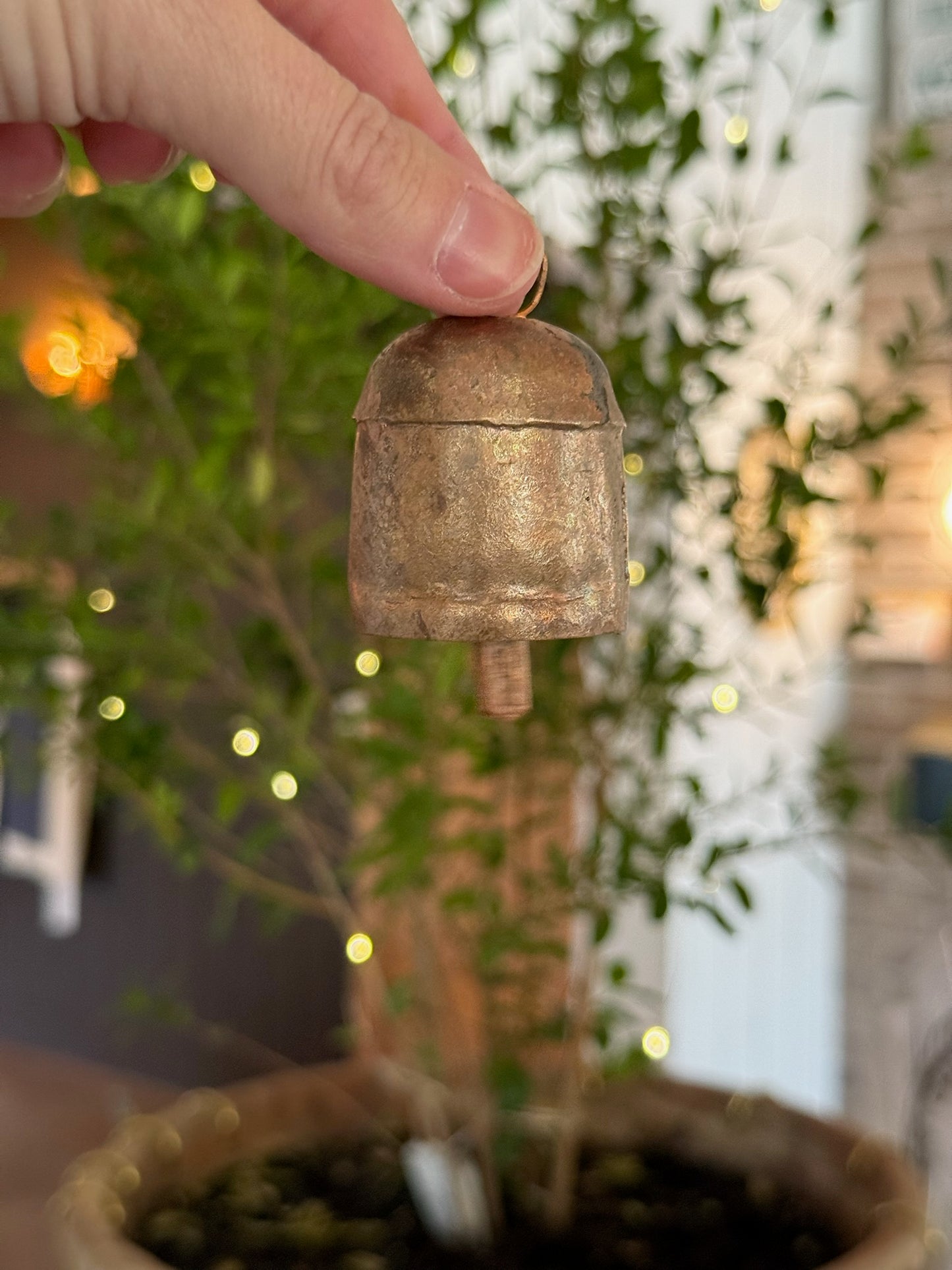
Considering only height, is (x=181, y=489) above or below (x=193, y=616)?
above

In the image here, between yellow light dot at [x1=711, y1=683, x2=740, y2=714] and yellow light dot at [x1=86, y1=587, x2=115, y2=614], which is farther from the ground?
yellow light dot at [x1=86, y1=587, x2=115, y2=614]

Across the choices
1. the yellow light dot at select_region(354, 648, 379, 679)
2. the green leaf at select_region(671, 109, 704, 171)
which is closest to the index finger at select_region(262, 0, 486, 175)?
the green leaf at select_region(671, 109, 704, 171)

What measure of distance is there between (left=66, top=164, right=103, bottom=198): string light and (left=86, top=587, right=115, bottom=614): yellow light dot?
0.50 metres

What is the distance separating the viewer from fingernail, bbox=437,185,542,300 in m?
0.61

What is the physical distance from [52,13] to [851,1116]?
432 cm

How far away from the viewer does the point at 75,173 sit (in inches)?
62.2

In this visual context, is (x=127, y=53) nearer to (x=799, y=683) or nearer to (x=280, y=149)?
(x=280, y=149)

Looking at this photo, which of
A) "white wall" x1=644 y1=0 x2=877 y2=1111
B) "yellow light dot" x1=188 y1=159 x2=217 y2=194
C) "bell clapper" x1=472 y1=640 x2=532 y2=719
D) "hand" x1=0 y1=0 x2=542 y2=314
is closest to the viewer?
"hand" x1=0 y1=0 x2=542 y2=314

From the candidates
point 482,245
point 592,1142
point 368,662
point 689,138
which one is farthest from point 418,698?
point 592,1142

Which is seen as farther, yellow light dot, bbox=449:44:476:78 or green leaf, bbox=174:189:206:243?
yellow light dot, bbox=449:44:476:78

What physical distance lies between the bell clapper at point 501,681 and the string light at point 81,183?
42.2 inches

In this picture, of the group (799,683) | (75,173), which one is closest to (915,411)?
(75,173)

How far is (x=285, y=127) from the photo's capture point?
59 centimetres

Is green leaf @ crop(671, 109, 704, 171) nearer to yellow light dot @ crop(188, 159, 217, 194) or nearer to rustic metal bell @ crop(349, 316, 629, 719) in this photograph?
yellow light dot @ crop(188, 159, 217, 194)
